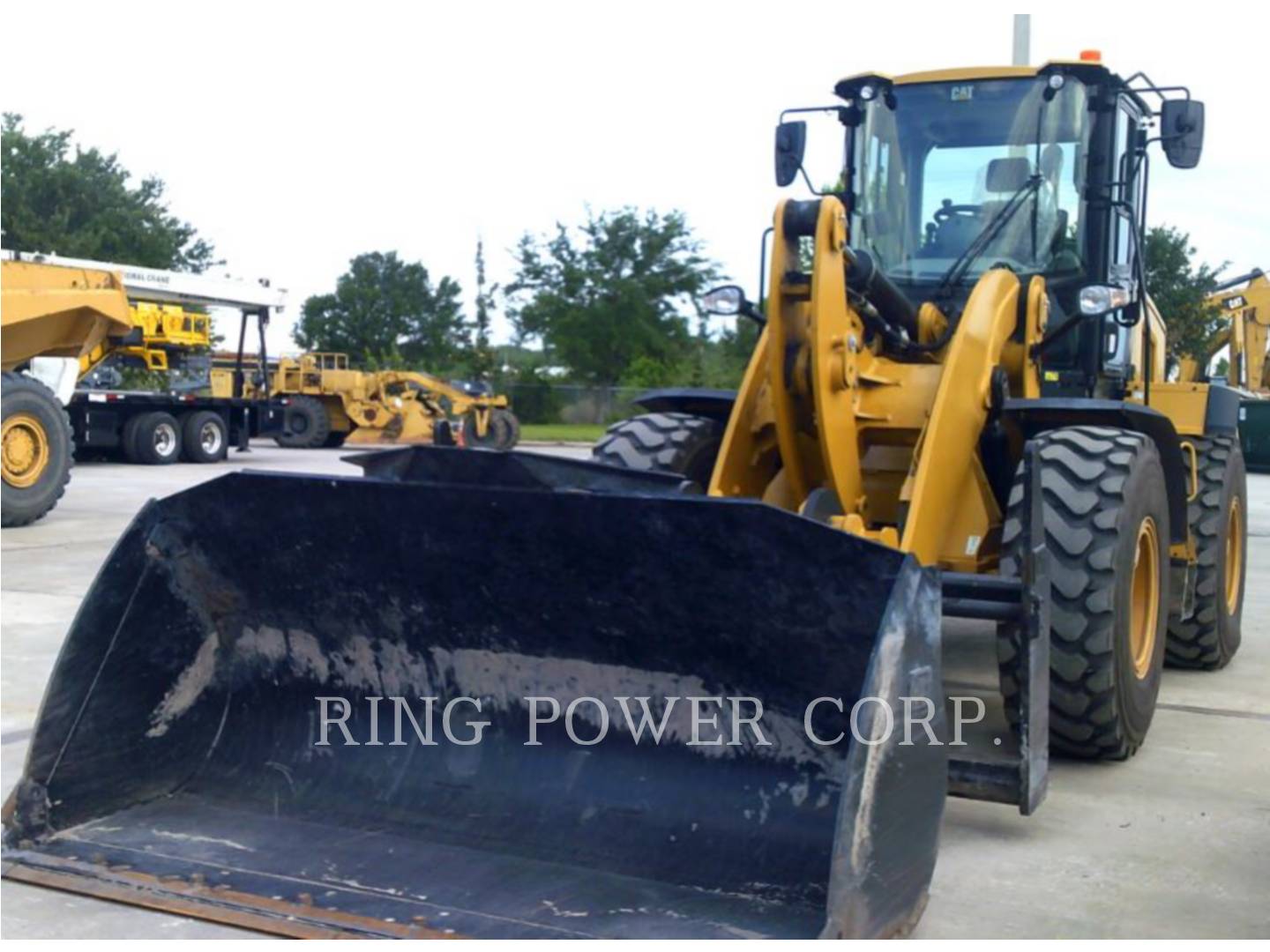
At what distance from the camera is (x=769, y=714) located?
4160 millimetres

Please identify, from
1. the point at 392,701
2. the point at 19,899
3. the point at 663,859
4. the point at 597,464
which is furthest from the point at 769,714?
the point at 19,899

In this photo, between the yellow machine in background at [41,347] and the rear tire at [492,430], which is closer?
the yellow machine in background at [41,347]

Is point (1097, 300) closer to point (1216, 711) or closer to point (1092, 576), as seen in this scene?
point (1092, 576)

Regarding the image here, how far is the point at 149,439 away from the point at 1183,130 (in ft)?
62.1

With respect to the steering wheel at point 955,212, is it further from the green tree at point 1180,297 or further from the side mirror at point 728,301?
the green tree at point 1180,297

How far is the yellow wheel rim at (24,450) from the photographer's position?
43.1ft

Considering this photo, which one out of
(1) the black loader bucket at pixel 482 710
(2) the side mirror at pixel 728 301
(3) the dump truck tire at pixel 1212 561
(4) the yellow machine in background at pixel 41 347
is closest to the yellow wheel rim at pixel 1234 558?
(3) the dump truck tire at pixel 1212 561

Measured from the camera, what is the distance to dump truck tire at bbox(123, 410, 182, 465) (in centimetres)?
2258

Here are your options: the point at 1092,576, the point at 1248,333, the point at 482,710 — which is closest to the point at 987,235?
the point at 1092,576

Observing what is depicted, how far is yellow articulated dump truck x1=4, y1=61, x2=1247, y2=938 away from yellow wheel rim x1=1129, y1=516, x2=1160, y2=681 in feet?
0.05

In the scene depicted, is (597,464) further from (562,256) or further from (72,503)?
(562,256)

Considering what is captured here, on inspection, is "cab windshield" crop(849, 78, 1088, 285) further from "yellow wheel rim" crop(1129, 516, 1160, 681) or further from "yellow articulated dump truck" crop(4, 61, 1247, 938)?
"yellow wheel rim" crop(1129, 516, 1160, 681)

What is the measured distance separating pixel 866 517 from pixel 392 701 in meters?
2.12

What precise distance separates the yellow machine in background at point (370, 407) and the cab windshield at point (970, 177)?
22190 millimetres
